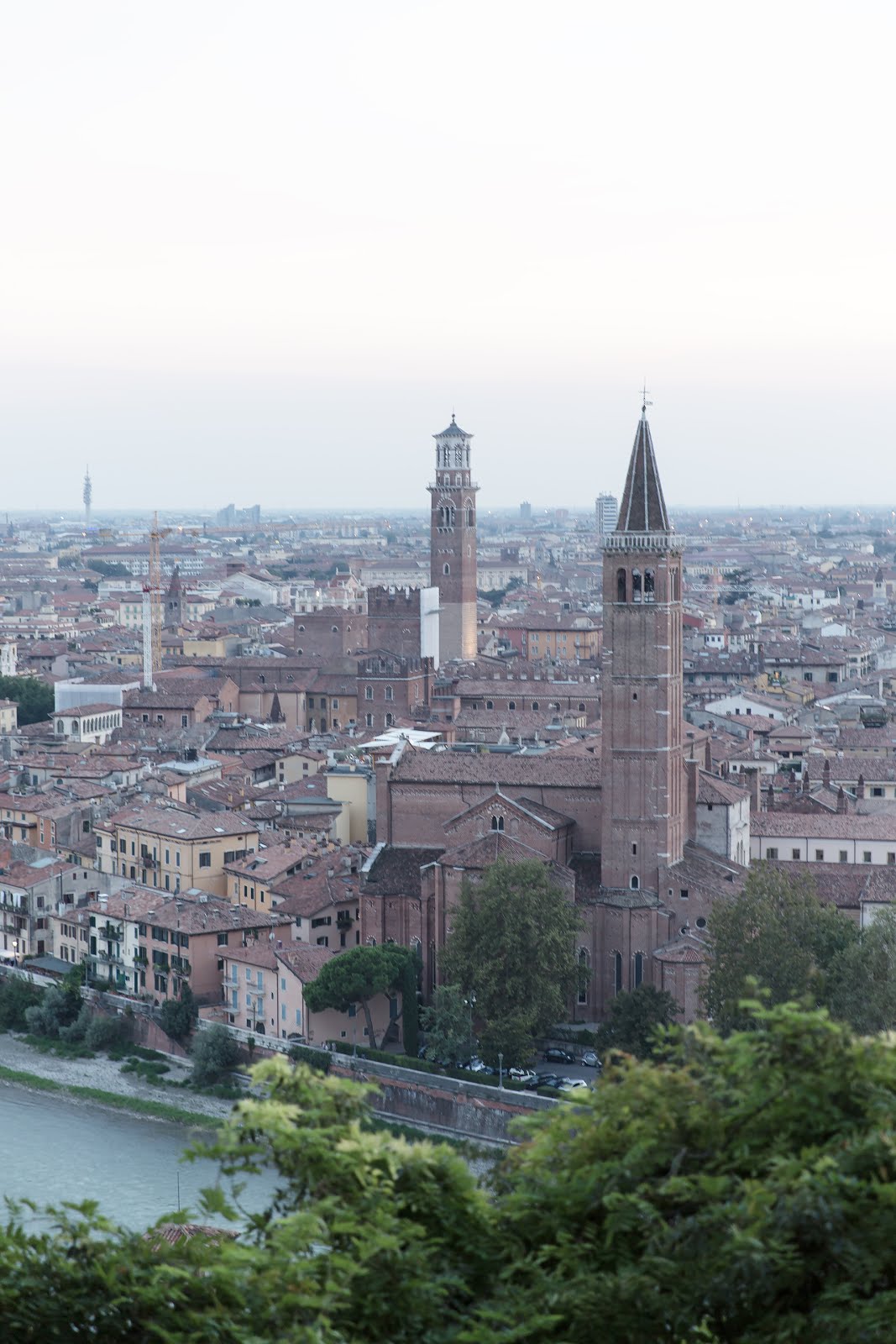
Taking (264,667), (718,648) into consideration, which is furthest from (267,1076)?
(718,648)

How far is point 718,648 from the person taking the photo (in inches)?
1853

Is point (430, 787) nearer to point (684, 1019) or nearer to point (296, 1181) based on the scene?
point (684, 1019)

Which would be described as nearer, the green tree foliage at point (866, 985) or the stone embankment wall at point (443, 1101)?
the green tree foliage at point (866, 985)

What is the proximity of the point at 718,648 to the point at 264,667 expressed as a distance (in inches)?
495

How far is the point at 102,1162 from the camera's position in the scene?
16516mm

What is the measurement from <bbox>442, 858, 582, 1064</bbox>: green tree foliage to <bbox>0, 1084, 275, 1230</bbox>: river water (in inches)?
95.8

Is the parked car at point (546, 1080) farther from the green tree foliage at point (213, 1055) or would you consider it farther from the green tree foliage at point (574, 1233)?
the green tree foliage at point (574, 1233)

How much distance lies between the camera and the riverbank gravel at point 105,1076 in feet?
59.1

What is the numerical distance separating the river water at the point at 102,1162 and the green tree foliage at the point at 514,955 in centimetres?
243

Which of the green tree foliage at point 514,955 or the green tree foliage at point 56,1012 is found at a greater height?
the green tree foliage at point 514,955

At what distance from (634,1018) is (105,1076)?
501 centimetres

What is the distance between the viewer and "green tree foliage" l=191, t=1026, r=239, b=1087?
18328mm

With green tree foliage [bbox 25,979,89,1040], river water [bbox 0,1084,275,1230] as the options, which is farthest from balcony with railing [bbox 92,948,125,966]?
river water [bbox 0,1084,275,1230]

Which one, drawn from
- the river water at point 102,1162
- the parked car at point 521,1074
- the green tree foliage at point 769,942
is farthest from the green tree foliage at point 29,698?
the green tree foliage at point 769,942
